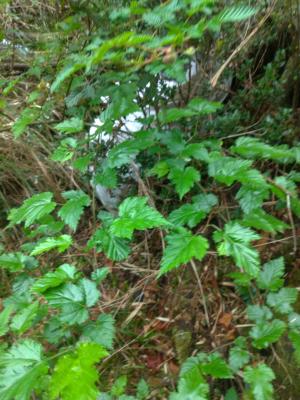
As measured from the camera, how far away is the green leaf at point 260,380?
1265 millimetres

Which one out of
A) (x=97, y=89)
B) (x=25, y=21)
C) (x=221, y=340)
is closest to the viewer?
(x=221, y=340)

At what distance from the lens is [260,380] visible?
4.23 feet

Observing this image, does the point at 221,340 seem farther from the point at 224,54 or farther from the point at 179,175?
the point at 224,54

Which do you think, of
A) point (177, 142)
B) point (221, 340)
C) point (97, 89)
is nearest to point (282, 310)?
point (221, 340)

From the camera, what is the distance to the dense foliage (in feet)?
4.13

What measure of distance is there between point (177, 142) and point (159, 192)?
638mm

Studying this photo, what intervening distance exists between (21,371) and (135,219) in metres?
0.57

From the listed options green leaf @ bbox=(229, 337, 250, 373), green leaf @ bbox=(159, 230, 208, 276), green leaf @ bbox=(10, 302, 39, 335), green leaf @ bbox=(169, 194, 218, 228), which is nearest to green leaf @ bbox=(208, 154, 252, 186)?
green leaf @ bbox=(169, 194, 218, 228)

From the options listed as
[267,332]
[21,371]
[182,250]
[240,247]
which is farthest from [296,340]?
[21,371]

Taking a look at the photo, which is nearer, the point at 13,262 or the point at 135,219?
the point at 135,219

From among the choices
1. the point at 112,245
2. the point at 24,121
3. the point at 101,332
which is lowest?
the point at 101,332

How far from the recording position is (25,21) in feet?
9.75

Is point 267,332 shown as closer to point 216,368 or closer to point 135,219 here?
point 216,368

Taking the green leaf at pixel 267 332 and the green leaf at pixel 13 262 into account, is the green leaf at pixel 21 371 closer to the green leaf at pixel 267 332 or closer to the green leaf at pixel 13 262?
the green leaf at pixel 13 262
